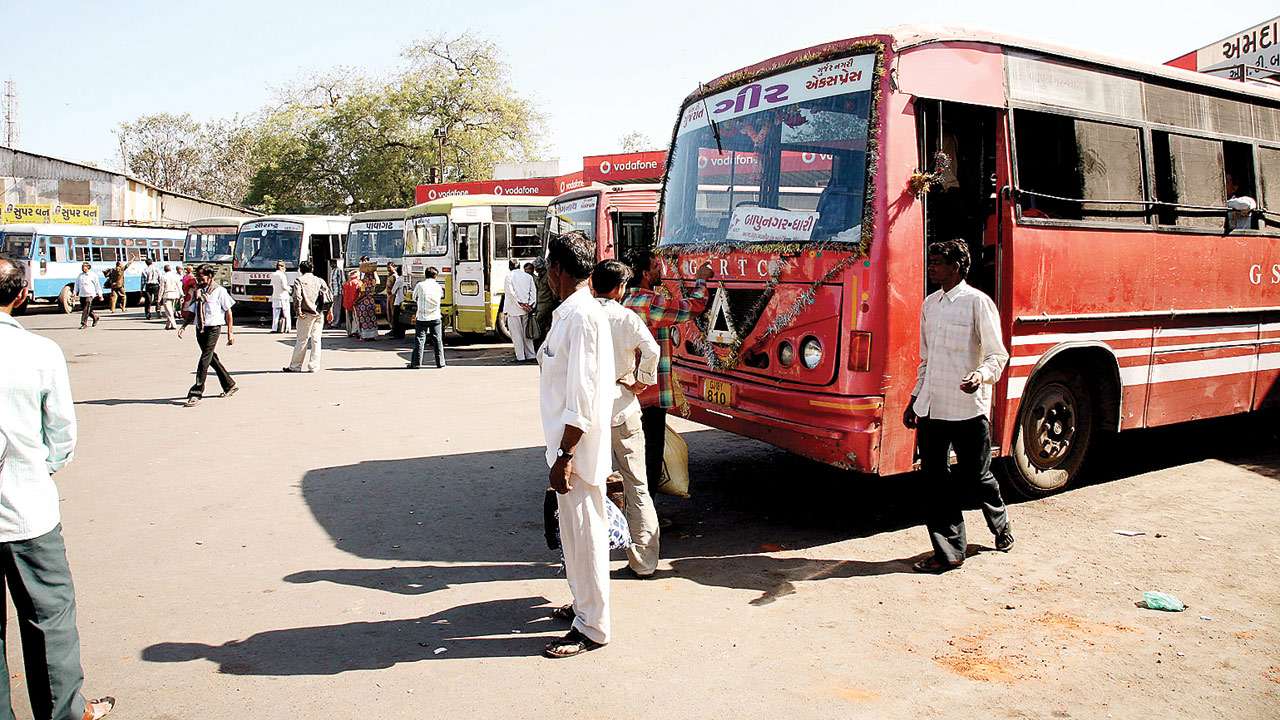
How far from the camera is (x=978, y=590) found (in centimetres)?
518

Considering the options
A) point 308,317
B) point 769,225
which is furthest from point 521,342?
point 769,225

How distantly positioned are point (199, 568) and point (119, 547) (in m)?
0.79

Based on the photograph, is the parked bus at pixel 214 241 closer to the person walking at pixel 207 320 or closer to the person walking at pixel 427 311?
the person walking at pixel 427 311

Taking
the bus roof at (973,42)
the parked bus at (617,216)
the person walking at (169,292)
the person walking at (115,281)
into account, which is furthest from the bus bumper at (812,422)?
the person walking at (115,281)

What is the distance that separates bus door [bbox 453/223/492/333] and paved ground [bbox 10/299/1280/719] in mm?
10544

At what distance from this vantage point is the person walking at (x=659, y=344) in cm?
568

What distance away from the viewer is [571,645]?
430cm

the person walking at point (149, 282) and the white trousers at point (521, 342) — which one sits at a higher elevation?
the person walking at point (149, 282)

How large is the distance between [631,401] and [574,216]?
38.5 feet

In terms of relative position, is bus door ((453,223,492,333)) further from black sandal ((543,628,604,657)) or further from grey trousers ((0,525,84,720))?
grey trousers ((0,525,84,720))

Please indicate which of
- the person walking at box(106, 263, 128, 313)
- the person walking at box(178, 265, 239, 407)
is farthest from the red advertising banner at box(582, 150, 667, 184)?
the person walking at box(178, 265, 239, 407)

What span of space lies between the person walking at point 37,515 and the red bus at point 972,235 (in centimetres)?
346

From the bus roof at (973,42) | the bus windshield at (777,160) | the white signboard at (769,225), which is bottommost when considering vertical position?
the white signboard at (769,225)

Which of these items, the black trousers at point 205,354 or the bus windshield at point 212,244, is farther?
the bus windshield at point 212,244
